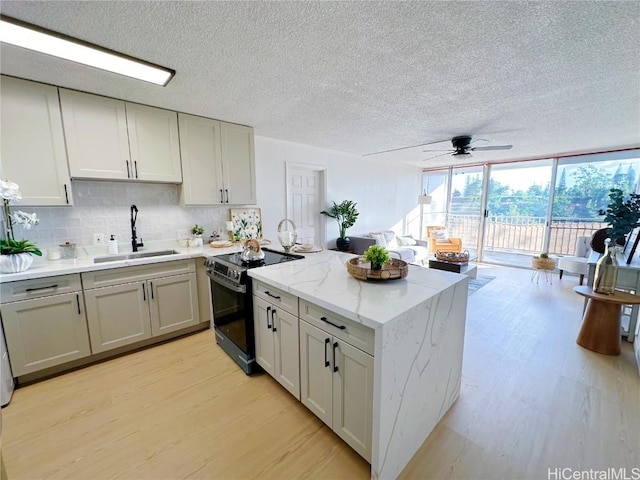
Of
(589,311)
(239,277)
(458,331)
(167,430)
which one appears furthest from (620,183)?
(167,430)

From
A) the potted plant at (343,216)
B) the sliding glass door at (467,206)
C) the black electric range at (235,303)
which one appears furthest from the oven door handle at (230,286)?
the sliding glass door at (467,206)

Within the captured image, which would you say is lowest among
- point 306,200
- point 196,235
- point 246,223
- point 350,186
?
point 196,235

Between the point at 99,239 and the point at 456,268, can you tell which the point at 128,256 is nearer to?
the point at 99,239

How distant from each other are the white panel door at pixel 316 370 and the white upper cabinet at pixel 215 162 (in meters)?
2.17

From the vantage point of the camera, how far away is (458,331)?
172 centimetres

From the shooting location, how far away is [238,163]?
3.26 m

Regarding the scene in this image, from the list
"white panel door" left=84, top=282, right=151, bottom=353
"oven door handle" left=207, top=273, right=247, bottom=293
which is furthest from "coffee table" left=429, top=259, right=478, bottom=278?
"white panel door" left=84, top=282, right=151, bottom=353

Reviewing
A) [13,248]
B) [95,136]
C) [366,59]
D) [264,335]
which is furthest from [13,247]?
[366,59]

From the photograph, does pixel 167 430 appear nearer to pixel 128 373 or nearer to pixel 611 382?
pixel 128 373

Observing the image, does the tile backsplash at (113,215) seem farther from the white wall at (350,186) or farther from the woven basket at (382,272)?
the woven basket at (382,272)

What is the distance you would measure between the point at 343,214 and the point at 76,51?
3922mm

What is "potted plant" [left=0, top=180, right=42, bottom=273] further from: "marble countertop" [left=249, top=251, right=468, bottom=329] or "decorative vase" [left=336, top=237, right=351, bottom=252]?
"decorative vase" [left=336, top=237, right=351, bottom=252]

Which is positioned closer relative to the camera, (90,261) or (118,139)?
(90,261)

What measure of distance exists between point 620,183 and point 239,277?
6.68m
